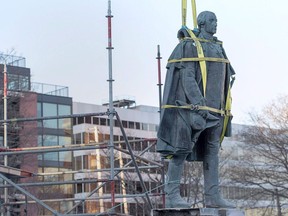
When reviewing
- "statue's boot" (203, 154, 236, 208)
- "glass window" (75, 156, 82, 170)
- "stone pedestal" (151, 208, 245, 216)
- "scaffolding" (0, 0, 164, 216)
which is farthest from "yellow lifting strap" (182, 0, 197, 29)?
"glass window" (75, 156, 82, 170)

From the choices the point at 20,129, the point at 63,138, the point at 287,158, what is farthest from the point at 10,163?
the point at 63,138

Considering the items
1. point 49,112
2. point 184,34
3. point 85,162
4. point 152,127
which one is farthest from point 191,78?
point 152,127

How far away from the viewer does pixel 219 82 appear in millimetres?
10203

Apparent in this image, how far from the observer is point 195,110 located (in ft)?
32.2

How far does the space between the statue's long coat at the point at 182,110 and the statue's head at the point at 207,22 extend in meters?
0.39

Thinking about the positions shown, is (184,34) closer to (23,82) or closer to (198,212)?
(198,212)

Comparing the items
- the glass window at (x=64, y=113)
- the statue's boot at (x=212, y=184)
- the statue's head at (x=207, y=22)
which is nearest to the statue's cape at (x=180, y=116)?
the statue's boot at (x=212, y=184)

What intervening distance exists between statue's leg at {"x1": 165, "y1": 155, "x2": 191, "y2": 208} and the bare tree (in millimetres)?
32227

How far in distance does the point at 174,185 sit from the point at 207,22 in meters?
2.38

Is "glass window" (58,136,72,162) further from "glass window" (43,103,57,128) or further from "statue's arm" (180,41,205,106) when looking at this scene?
"statue's arm" (180,41,205,106)

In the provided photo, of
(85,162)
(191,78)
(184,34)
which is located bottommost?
(85,162)

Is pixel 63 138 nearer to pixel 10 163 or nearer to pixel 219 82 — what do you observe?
pixel 10 163

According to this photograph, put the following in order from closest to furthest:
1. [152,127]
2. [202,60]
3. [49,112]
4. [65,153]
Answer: [202,60] < [49,112] < [65,153] < [152,127]

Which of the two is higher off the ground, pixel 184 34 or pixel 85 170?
pixel 184 34
